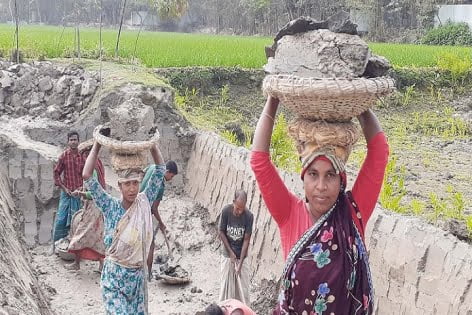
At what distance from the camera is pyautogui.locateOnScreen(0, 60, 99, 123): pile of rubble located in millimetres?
10156

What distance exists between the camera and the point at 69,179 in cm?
752

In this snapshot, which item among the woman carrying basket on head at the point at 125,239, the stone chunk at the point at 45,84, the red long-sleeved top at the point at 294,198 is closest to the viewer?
the red long-sleeved top at the point at 294,198

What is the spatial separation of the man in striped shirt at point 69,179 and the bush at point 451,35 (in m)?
23.5

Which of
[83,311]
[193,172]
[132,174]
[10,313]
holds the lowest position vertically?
[83,311]

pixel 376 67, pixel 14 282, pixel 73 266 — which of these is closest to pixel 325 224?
pixel 376 67

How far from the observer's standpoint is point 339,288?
2471mm

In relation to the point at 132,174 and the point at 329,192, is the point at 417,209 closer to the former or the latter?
the point at 132,174

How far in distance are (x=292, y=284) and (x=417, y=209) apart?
3.46m

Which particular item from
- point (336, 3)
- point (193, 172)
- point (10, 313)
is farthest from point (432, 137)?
point (336, 3)

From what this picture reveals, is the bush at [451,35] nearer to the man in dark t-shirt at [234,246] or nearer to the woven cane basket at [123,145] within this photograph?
the man in dark t-shirt at [234,246]

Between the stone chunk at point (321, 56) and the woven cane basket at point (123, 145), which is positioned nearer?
the stone chunk at point (321, 56)

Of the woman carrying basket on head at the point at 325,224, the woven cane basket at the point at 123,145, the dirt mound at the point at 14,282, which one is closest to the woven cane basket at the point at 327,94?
the woman carrying basket on head at the point at 325,224

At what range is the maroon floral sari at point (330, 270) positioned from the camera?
8.13 feet

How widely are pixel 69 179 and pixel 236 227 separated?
272 centimetres
